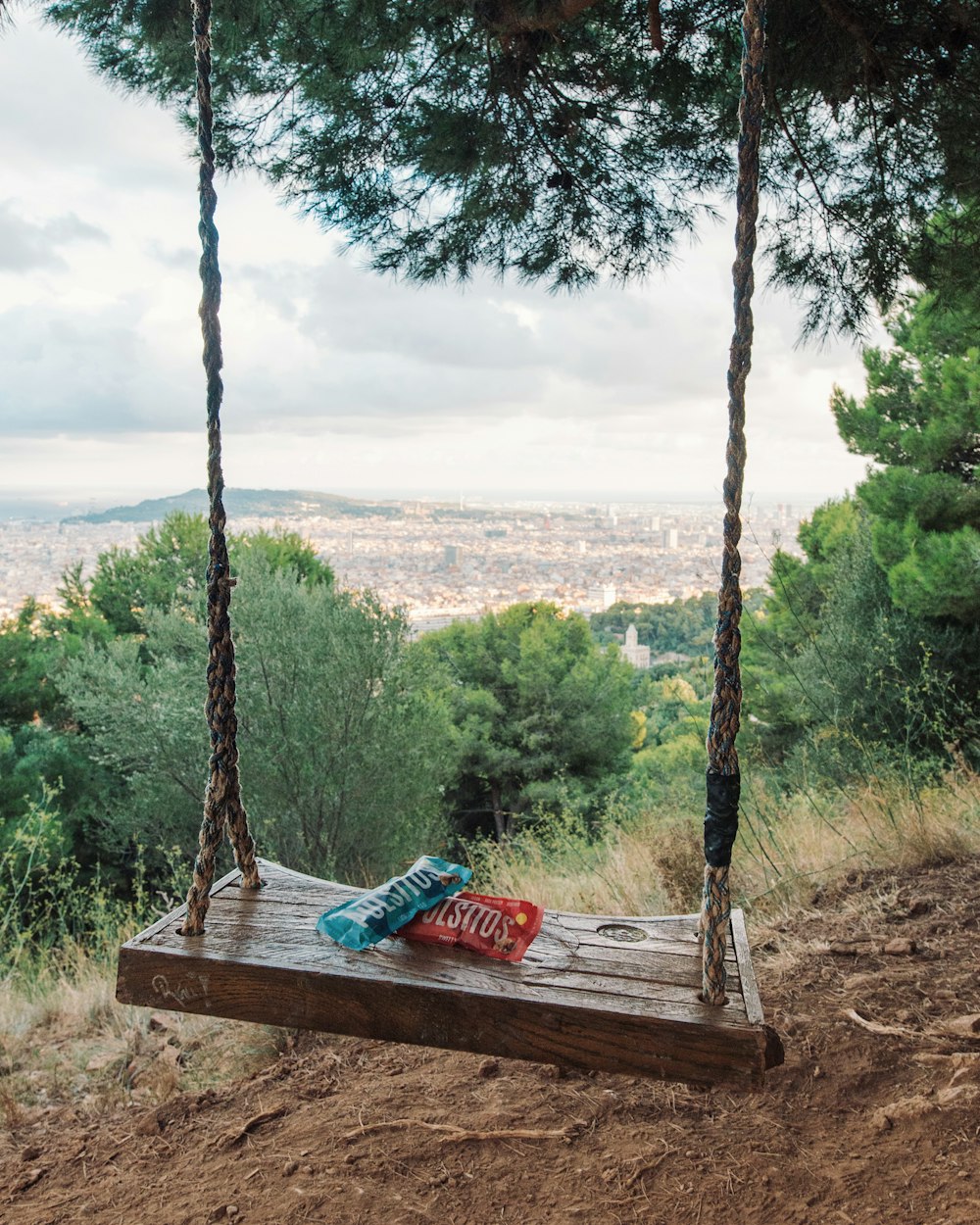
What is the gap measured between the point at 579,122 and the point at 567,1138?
2.70 m

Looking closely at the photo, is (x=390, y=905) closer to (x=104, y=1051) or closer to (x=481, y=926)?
(x=481, y=926)

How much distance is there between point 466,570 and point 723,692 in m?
20.6

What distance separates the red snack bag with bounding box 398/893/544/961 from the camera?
3.91 feet

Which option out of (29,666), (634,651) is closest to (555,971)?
(29,666)

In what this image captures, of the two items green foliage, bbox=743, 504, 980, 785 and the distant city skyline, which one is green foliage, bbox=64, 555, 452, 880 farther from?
green foliage, bbox=743, 504, 980, 785

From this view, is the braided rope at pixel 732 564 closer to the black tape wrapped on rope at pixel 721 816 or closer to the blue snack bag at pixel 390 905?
the black tape wrapped on rope at pixel 721 816

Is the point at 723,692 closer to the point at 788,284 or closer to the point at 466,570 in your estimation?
the point at 788,284

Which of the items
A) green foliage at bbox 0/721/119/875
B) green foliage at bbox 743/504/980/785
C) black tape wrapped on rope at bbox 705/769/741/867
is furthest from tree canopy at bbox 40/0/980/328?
green foliage at bbox 0/721/119/875

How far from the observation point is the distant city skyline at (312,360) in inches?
154

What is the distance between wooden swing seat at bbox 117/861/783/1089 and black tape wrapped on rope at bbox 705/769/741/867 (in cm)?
17

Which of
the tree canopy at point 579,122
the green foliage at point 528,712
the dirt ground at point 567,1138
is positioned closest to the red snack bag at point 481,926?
the dirt ground at point 567,1138

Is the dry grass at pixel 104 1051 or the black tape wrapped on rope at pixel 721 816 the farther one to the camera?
the dry grass at pixel 104 1051

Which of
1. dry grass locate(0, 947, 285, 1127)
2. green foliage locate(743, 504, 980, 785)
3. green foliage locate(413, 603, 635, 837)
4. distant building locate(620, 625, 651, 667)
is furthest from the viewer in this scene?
distant building locate(620, 625, 651, 667)

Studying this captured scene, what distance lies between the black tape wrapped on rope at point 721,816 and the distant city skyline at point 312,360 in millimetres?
1169
